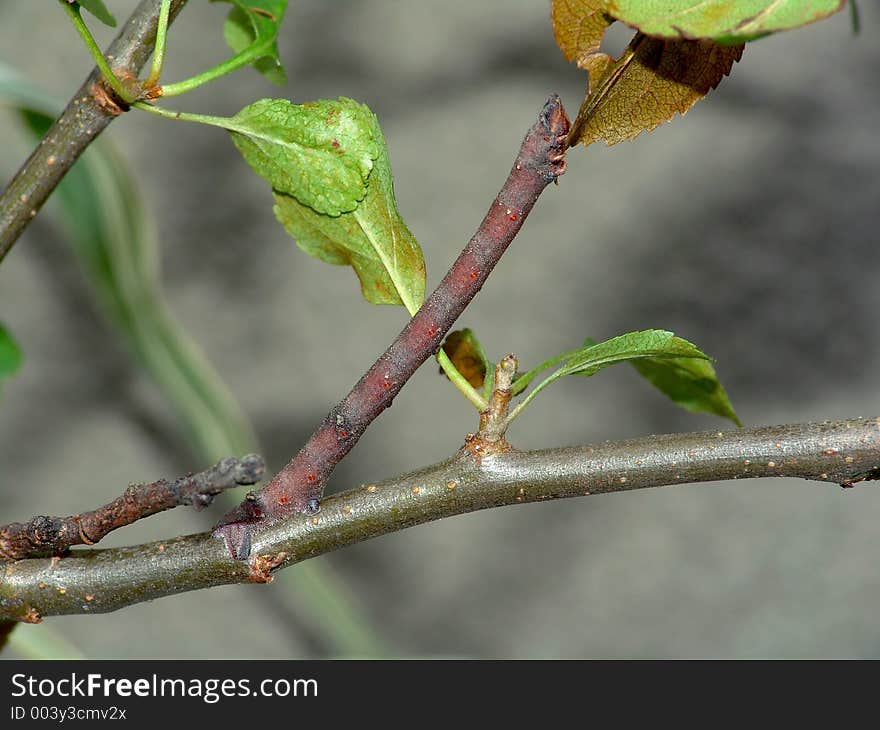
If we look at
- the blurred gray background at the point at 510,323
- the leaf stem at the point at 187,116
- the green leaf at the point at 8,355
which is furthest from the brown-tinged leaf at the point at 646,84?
the blurred gray background at the point at 510,323

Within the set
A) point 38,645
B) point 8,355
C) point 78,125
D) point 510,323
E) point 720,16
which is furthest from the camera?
point 510,323

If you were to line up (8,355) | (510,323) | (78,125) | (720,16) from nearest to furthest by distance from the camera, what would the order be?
(720,16), (78,125), (8,355), (510,323)

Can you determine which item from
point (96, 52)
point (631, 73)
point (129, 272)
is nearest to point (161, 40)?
point (96, 52)

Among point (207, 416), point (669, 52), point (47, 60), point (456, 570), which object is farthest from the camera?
point (456, 570)

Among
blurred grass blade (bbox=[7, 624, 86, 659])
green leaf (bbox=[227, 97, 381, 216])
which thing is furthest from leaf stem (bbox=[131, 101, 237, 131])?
blurred grass blade (bbox=[7, 624, 86, 659])

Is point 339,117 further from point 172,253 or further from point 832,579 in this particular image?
point 832,579

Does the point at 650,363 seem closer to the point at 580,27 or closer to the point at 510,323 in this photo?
the point at 580,27

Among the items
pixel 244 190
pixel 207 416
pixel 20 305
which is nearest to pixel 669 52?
pixel 207 416
